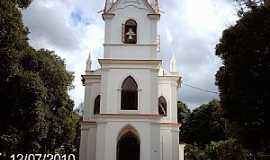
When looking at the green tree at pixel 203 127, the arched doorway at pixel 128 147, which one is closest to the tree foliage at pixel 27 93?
the arched doorway at pixel 128 147

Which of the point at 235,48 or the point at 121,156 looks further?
the point at 121,156

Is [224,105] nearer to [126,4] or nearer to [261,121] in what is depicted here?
[261,121]

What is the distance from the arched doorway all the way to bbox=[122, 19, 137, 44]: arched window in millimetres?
6380

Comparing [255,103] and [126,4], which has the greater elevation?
[126,4]

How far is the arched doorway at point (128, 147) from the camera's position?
2750 centimetres

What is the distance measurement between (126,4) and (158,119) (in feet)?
28.2

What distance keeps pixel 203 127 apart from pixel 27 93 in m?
34.2

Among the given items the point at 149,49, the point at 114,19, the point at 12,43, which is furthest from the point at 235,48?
the point at 114,19

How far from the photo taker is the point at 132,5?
2895 centimetres

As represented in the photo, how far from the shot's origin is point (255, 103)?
53.2 ft

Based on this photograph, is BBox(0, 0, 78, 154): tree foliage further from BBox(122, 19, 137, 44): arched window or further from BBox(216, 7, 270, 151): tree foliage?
BBox(216, 7, 270, 151): tree foliage

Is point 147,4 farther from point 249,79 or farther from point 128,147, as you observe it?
point 249,79

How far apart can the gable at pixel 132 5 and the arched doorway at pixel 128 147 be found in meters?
8.70

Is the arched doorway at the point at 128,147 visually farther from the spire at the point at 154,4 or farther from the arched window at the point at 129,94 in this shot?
the spire at the point at 154,4
